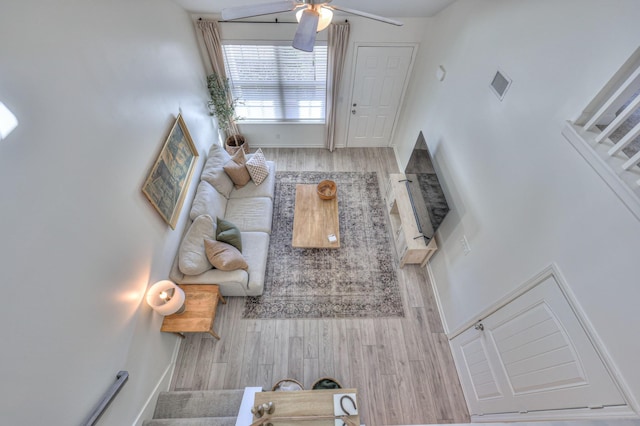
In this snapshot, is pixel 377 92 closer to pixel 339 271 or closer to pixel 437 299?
pixel 339 271

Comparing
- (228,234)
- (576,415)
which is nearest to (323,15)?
(228,234)

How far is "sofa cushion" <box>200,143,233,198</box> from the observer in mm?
3887

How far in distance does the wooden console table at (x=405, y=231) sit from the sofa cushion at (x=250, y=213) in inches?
73.7

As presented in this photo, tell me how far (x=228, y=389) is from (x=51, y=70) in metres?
3.10

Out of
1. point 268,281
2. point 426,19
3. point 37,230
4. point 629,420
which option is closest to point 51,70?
point 37,230

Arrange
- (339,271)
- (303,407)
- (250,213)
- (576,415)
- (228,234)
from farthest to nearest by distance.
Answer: (250,213) < (339,271) < (228,234) < (303,407) < (576,415)

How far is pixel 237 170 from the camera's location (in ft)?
13.3

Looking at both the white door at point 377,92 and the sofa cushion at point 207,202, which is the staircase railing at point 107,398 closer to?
the sofa cushion at point 207,202

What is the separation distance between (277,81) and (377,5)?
74.1 inches

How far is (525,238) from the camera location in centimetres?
213

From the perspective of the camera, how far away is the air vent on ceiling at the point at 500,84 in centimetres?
239

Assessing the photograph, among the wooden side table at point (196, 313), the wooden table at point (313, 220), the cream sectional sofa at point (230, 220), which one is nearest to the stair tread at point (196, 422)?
the wooden side table at point (196, 313)

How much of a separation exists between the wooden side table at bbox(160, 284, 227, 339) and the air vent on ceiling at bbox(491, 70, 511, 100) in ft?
11.4

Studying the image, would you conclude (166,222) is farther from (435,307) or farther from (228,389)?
(435,307)
